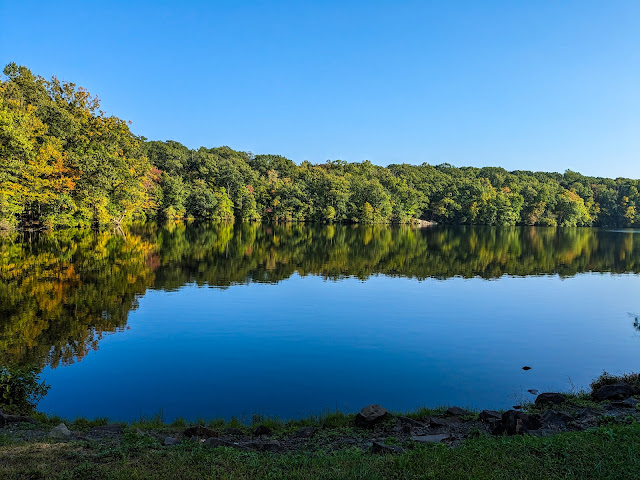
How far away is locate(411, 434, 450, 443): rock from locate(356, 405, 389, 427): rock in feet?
2.89

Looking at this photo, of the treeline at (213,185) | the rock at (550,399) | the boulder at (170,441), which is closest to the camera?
the boulder at (170,441)

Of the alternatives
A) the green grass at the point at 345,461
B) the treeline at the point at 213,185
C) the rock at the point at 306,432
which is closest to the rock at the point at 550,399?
the green grass at the point at 345,461

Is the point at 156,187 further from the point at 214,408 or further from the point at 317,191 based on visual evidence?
the point at 214,408

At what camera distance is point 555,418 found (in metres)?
8.61

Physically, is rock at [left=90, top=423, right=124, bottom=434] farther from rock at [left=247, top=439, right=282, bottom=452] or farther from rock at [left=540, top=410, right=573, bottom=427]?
rock at [left=540, top=410, right=573, bottom=427]

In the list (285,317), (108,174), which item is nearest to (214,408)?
(285,317)

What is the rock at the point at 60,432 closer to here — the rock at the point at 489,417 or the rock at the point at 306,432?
the rock at the point at 306,432

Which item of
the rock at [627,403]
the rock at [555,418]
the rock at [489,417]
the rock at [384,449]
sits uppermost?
the rock at [384,449]

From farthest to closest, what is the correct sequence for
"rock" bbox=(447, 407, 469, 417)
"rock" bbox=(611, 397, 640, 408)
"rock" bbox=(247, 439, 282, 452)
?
"rock" bbox=(611, 397, 640, 408)
"rock" bbox=(447, 407, 469, 417)
"rock" bbox=(247, 439, 282, 452)

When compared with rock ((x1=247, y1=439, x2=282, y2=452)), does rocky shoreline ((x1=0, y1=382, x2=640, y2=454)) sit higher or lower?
lower

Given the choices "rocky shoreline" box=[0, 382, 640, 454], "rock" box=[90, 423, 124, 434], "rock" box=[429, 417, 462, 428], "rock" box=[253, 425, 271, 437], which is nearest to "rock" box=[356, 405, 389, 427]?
"rocky shoreline" box=[0, 382, 640, 454]

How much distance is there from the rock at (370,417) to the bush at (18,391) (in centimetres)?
661

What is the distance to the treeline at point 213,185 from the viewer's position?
50219 millimetres

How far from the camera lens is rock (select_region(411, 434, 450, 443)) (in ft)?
25.0
